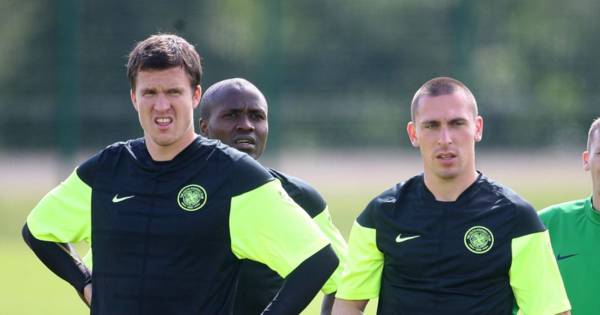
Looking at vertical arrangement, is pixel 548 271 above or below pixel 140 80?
below

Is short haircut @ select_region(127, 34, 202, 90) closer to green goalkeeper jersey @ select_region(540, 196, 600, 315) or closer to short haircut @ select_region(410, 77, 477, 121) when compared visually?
short haircut @ select_region(410, 77, 477, 121)

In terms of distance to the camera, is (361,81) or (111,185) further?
(361,81)

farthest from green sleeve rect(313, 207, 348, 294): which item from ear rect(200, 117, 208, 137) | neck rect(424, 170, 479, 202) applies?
neck rect(424, 170, 479, 202)

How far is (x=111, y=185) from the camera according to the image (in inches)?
175

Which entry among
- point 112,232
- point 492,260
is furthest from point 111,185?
point 492,260

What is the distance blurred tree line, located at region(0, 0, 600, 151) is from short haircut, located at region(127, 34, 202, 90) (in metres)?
12.9

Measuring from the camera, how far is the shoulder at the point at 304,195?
5426 mm

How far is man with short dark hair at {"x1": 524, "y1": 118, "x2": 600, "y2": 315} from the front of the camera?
506 centimetres

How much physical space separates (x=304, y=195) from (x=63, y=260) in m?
1.21

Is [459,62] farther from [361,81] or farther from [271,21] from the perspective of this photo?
[271,21]

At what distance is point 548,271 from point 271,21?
1404 cm

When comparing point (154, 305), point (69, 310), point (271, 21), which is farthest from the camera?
point (271, 21)

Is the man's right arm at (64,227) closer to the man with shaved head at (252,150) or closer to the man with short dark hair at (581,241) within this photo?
the man with shaved head at (252,150)

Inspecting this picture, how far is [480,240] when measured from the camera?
4.47m
